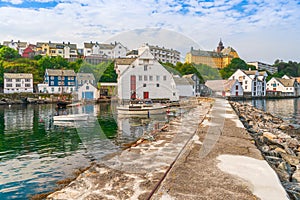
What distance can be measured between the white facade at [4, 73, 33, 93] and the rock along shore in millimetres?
61316

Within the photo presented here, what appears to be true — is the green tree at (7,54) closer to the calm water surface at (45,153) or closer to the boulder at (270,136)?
the calm water surface at (45,153)

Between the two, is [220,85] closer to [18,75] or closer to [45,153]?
[18,75]

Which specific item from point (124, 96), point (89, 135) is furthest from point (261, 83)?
point (89, 135)

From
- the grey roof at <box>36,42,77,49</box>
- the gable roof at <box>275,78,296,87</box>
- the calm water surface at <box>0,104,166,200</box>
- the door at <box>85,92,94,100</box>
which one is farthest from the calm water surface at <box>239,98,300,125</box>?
the grey roof at <box>36,42,77,49</box>

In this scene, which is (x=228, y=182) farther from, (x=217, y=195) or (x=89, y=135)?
(x=89, y=135)

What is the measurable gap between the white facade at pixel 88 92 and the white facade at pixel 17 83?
1567 centimetres

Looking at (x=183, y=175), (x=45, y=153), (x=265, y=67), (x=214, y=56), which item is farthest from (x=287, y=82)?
(x=183, y=175)

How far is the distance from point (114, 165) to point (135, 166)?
2.46 ft

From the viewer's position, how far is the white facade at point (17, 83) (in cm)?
6178

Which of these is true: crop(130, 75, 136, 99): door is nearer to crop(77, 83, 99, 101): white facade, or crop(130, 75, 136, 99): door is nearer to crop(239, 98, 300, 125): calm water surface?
crop(77, 83, 99, 101): white facade

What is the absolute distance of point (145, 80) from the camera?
159 ft

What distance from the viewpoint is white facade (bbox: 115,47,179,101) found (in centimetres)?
4781

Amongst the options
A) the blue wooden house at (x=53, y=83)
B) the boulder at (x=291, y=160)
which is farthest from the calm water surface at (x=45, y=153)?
the blue wooden house at (x=53, y=83)

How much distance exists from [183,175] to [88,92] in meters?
52.8
